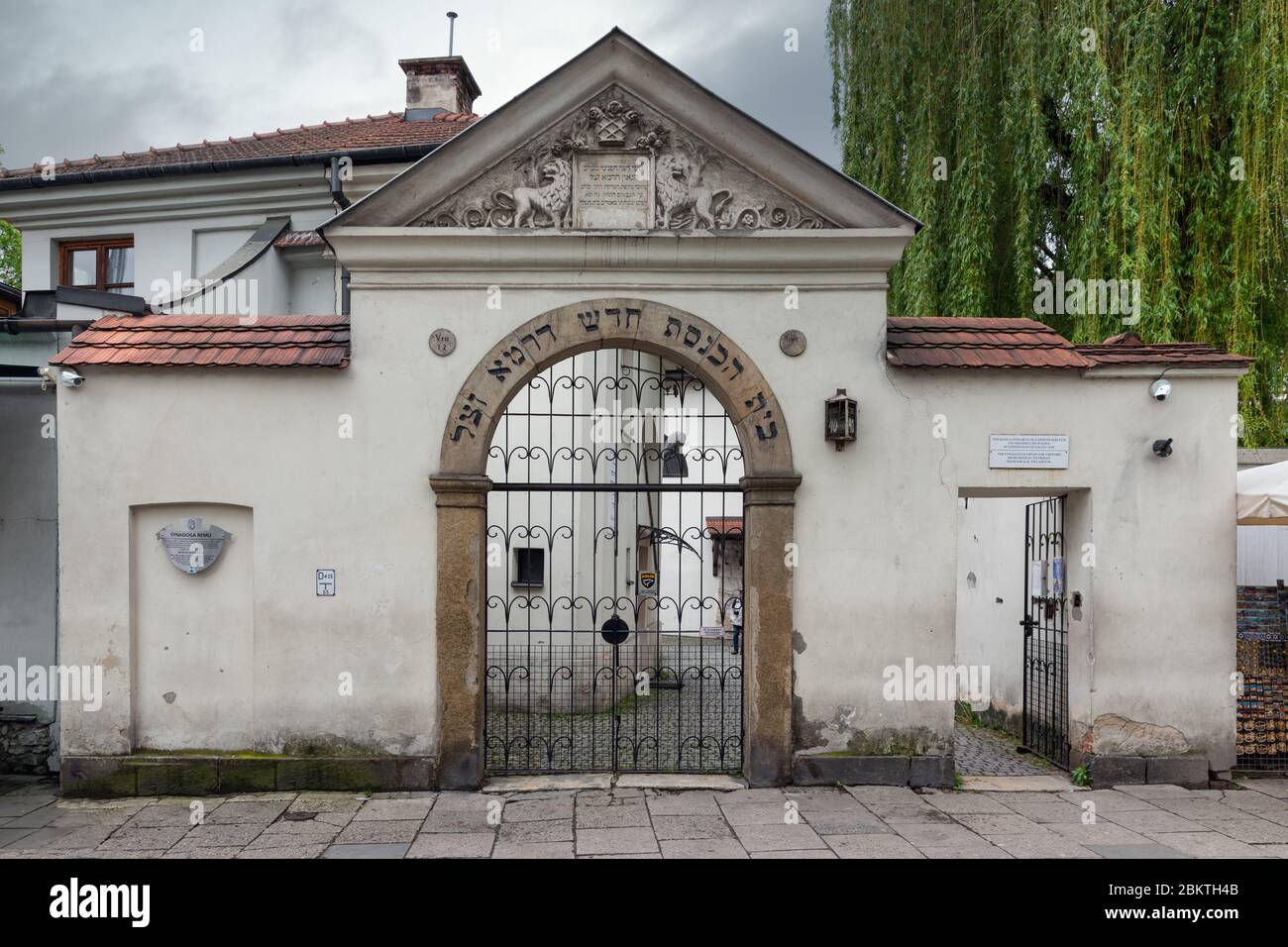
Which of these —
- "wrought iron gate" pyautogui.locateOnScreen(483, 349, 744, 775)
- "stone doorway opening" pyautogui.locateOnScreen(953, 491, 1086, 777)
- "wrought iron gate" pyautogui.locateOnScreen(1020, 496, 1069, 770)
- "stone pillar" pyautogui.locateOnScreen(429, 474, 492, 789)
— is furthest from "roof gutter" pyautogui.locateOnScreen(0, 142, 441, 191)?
"wrought iron gate" pyautogui.locateOnScreen(1020, 496, 1069, 770)

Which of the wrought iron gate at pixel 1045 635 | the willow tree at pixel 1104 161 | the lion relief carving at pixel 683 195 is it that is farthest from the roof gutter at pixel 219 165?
the wrought iron gate at pixel 1045 635

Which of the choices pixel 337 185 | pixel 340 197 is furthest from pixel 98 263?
pixel 340 197

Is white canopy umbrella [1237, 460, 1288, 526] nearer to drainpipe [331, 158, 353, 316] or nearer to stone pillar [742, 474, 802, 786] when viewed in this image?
stone pillar [742, 474, 802, 786]

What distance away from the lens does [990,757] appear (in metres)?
8.77

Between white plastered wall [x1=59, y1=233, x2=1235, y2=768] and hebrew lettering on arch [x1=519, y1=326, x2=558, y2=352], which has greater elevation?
hebrew lettering on arch [x1=519, y1=326, x2=558, y2=352]

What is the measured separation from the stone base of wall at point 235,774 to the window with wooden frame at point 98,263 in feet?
26.4

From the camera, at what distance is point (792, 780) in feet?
24.2

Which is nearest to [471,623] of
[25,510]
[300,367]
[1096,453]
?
[300,367]

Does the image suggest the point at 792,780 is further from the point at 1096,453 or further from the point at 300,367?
the point at 300,367

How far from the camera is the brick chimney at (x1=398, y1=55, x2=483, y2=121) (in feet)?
50.6

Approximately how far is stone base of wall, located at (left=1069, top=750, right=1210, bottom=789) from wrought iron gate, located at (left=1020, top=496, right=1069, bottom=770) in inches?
16.1

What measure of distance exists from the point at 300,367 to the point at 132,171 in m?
6.99

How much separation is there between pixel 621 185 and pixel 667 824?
A: 5.04 meters

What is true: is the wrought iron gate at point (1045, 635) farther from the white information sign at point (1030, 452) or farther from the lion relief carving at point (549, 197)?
the lion relief carving at point (549, 197)
